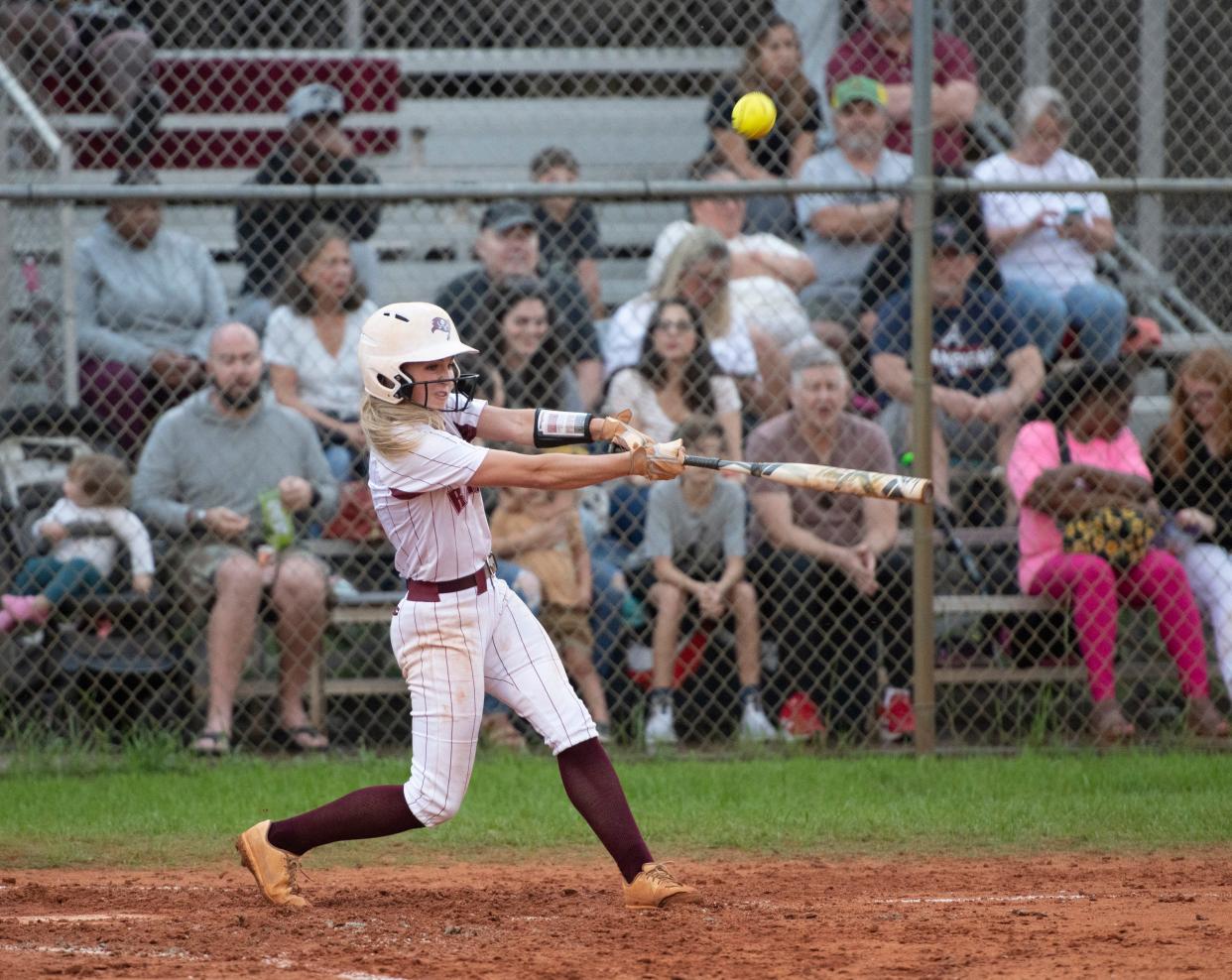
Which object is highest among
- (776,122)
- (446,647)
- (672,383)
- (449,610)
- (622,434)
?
(776,122)

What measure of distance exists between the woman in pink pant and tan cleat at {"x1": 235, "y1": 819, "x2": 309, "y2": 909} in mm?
3752

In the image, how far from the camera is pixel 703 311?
7.55 metres

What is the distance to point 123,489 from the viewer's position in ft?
22.9

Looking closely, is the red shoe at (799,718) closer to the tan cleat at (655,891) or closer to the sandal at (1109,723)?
the sandal at (1109,723)

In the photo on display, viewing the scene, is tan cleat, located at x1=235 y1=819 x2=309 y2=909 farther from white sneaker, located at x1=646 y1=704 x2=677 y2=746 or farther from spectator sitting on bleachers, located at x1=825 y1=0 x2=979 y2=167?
spectator sitting on bleachers, located at x1=825 y1=0 x2=979 y2=167

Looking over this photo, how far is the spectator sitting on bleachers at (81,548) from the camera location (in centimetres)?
689

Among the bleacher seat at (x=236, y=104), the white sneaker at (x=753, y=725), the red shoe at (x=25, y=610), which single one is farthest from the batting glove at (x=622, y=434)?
the bleacher seat at (x=236, y=104)

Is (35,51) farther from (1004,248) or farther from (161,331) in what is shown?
(1004,248)

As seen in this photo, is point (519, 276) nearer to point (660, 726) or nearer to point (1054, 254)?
point (660, 726)

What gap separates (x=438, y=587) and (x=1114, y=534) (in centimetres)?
364

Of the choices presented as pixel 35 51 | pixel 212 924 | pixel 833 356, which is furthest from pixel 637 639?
pixel 35 51

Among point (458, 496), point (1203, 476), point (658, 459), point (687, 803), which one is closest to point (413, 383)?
point (458, 496)

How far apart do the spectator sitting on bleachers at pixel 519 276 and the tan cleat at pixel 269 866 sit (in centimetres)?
316

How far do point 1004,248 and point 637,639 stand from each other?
2.59 meters
